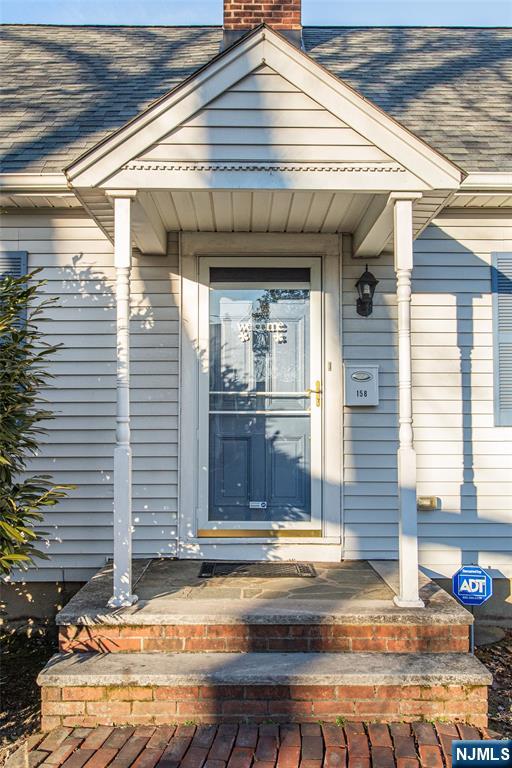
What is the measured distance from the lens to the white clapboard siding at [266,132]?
329 cm

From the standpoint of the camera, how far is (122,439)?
3344 millimetres

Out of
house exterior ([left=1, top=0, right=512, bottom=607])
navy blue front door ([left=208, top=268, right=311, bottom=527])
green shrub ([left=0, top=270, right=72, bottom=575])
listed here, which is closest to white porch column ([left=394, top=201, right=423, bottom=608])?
house exterior ([left=1, top=0, right=512, bottom=607])

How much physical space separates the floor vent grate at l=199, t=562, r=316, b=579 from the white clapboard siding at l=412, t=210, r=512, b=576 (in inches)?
38.8

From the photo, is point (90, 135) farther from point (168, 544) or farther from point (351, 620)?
point (351, 620)

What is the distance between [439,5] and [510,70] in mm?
3516

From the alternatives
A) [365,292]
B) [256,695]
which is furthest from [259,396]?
[256,695]

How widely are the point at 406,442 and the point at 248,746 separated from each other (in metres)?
1.72

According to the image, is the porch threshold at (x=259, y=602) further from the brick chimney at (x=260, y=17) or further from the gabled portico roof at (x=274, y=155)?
the brick chimney at (x=260, y=17)

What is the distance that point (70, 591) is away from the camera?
4.36 meters

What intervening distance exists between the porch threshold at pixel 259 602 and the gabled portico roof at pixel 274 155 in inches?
91.5

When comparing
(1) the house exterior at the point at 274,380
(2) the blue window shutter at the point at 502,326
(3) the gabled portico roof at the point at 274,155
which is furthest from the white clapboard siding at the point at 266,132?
(2) the blue window shutter at the point at 502,326

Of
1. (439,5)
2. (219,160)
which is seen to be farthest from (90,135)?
(439,5)

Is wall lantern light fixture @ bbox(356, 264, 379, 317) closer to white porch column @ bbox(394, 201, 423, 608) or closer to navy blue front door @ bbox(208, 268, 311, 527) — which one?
navy blue front door @ bbox(208, 268, 311, 527)

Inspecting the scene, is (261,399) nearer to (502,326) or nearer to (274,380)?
(274,380)
